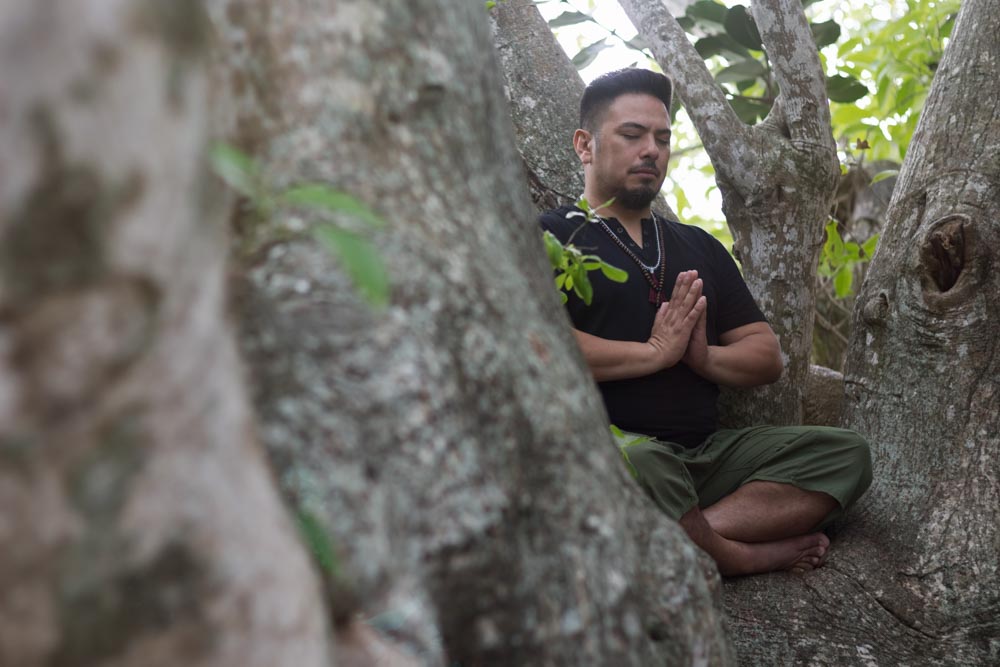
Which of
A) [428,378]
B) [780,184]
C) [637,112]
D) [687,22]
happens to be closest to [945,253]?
[780,184]

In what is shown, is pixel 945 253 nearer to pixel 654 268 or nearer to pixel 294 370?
pixel 654 268

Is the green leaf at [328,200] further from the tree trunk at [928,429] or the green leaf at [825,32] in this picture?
the green leaf at [825,32]

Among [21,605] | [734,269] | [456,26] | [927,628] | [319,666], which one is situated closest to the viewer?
[21,605]

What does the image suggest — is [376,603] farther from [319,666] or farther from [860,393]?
[860,393]

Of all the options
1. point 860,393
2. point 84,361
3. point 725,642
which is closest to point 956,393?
point 860,393

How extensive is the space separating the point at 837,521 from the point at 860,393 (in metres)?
0.42

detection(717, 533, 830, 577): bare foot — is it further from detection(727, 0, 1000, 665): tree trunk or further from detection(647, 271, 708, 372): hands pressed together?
detection(647, 271, 708, 372): hands pressed together

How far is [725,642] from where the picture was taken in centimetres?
168

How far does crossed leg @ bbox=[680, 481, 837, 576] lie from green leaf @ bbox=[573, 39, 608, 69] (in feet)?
6.78

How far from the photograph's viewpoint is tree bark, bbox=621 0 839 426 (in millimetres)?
3617

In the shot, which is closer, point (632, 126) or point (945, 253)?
point (945, 253)

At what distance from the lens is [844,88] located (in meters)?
4.54

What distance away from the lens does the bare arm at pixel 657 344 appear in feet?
10.6

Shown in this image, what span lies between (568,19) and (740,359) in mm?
1690
